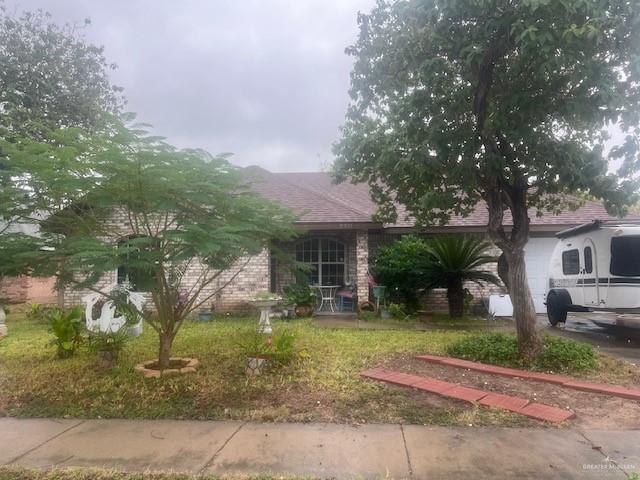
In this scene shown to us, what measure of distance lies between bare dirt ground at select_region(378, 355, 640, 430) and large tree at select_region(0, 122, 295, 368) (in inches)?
114

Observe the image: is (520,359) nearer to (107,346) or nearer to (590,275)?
(590,275)

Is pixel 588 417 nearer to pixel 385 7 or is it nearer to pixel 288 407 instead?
pixel 288 407

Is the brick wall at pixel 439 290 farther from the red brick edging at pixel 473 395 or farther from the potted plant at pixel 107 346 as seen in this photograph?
the potted plant at pixel 107 346

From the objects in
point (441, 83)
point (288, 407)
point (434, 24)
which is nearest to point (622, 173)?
point (441, 83)

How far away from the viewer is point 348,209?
1284 centimetres

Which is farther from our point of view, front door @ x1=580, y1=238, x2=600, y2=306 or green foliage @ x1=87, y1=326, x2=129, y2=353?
front door @ x1=580, y1=238, x2=600, y2=306

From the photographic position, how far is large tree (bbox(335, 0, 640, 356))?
531 centimetres

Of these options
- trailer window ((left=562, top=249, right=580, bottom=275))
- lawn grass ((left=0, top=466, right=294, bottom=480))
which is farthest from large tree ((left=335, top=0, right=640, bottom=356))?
lawn grass ((left=0, top=466, right=294, bottom=480))

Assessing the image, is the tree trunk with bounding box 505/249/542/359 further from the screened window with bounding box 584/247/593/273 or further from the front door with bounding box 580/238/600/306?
the screened window with bounding box 584/247/593/273

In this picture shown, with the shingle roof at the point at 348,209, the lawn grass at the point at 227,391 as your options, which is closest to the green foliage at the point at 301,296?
the shingle roof at the point at 348,209

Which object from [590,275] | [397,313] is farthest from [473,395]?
[397,313]

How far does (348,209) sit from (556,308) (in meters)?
5.69

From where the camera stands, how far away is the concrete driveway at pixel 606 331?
27.0ft

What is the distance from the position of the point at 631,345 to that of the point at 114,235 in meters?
9.16
